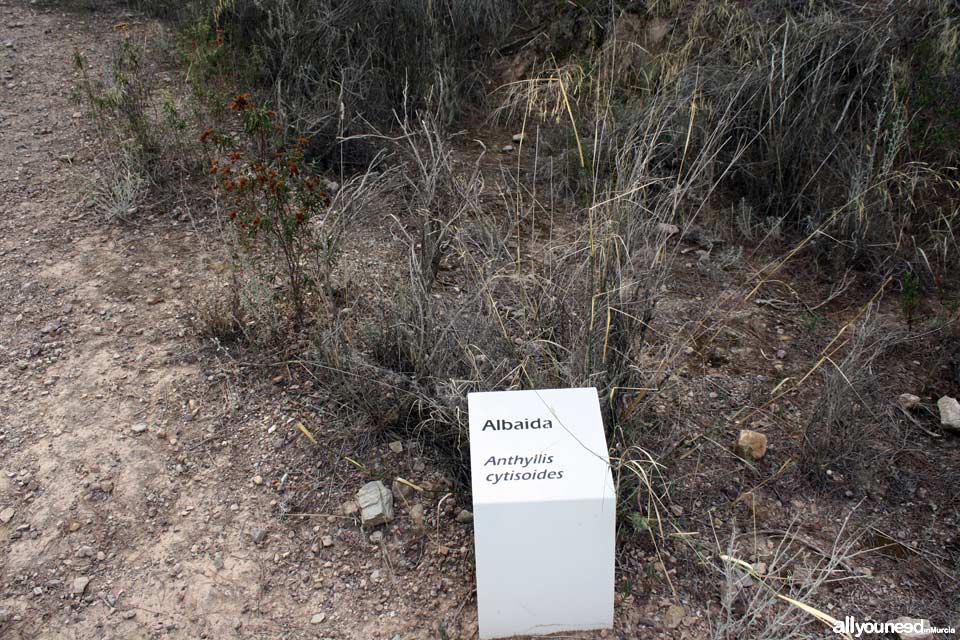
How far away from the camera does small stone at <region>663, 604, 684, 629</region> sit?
75.2 inches

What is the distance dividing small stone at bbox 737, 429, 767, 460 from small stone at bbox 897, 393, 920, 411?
1.68 ft

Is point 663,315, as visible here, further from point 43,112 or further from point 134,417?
point 43,112

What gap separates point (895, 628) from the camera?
6.14ft

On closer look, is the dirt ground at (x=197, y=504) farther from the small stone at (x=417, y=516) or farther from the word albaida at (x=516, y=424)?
the word albaida at (x=516, y=424)

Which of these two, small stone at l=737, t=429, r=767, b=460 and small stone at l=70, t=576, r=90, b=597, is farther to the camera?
small stone at l=737, t=429, r=767, b=460

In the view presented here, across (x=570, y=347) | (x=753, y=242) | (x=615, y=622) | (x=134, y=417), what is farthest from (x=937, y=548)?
(x=134, y=417)

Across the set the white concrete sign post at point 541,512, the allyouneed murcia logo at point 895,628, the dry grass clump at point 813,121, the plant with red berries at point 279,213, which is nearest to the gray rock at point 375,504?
the white concrete sign post at point 541,512

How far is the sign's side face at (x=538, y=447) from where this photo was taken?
1759 mm

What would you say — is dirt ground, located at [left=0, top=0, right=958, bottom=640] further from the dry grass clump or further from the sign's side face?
the dry grass clump

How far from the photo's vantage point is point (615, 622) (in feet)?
6.27

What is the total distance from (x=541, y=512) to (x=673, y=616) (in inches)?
19.1

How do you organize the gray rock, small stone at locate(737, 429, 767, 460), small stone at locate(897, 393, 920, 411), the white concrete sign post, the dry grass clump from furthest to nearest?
the dry grass clump → small stone at locate(897, 393, 920, 411) → small stone at locate(737, 429, 767, 460) → the gray rock → the white concrete sign post

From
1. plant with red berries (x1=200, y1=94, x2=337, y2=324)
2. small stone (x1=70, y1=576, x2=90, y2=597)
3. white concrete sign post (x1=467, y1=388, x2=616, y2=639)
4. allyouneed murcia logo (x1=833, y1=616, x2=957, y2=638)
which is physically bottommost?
allyouneed murcia logo (x1=833, y1=616, x2=957, y2=638)

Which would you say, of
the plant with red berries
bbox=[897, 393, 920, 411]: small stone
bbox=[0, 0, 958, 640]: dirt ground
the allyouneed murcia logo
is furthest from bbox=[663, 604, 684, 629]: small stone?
the plant with red berries
